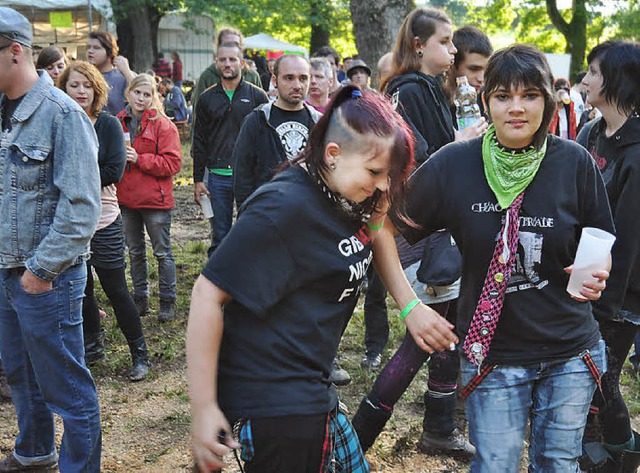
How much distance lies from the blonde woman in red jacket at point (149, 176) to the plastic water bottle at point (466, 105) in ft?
8.94

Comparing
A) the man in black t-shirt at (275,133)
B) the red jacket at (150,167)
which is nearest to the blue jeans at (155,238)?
the red jacket at (150,167)

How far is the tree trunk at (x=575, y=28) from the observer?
30.7 metres

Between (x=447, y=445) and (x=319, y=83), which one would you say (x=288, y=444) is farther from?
(x=319, y=83)

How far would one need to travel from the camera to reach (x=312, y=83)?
6.46 m

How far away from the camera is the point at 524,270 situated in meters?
2.58

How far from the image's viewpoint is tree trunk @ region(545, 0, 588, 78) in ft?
101

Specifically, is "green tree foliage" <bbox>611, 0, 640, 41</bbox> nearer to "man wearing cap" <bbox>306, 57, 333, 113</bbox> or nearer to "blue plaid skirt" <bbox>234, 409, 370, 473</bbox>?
"man wearing cap" <bbox>306, 57, 333, 113</bbox>

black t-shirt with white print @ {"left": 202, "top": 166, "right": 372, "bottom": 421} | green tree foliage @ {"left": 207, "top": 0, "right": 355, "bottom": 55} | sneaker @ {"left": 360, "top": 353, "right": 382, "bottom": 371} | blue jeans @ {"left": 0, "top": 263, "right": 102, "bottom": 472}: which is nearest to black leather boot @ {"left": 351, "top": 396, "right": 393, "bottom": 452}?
blue jeans @ {"left": 0, "top": 263, "right": 102, "bottom": 472}

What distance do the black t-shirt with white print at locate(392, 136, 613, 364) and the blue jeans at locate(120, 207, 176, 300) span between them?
3.82 meters

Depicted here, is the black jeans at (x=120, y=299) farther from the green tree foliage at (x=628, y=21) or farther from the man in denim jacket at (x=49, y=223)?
the green tree foliage at (x=628, y=21)

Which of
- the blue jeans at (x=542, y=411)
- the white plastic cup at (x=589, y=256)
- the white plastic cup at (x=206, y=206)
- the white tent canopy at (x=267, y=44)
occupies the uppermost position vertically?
the white tent canopy at (x=267, y=44)

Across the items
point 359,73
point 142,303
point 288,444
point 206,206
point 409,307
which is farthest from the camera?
point 359,73

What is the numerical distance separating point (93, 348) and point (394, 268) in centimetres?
332

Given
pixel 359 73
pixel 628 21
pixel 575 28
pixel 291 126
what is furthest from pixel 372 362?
pixel 628 21
